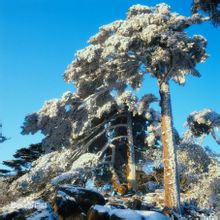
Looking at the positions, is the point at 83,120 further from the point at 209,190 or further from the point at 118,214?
the point at 118,214

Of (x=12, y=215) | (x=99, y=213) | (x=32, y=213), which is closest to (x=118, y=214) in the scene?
(x=99, y=213)

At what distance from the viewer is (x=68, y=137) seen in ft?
76.8

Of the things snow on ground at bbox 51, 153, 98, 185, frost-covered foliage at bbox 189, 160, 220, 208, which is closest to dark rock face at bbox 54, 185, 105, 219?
snow on ground at bbox 51, 153, 98, 185

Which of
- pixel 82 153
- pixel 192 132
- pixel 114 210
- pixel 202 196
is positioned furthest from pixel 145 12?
pixel 114 210

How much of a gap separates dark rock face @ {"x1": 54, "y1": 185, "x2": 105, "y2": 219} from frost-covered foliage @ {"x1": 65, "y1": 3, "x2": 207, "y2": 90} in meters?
8.87

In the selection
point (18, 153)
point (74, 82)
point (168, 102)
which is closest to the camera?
point (168, 102)

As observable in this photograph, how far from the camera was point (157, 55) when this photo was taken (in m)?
20.6

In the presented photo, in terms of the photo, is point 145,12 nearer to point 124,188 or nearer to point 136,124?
point 136,124

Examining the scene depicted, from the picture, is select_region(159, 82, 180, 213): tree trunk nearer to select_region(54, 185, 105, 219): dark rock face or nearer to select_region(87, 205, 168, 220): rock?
select_region(54, 185, 105, 219): dark rock face

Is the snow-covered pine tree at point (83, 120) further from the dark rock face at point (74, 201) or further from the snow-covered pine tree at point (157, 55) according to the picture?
the dark rock face at point (74, 201)

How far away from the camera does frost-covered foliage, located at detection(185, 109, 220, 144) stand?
21641mm

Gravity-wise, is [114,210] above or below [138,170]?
below

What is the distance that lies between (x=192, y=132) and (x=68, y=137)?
7.56 m

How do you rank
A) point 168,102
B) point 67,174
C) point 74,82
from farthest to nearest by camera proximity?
point 74,82, point 168,102, point 67,174
